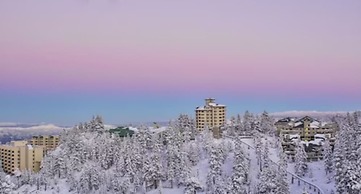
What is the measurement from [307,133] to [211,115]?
20084 millimetres

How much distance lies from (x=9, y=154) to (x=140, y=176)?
1003 inches

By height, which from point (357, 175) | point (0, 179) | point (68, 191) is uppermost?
point (0, 179)

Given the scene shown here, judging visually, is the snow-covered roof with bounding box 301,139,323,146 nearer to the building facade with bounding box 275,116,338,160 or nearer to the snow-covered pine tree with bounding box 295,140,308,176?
the building facade with bounding box 275,116,338,160

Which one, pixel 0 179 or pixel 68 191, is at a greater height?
pixel 0 179

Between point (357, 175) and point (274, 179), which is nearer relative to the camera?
point (357, 175)

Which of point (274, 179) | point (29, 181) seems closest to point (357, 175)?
point (274, 179)

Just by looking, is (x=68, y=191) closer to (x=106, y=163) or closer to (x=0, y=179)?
(x=106, y=163)

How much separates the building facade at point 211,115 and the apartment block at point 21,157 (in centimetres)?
2741

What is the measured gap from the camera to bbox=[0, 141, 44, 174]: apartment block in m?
73.9

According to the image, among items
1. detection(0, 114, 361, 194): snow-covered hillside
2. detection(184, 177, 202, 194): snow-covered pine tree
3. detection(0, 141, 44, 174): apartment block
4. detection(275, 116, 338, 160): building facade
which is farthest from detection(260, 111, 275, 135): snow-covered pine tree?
detection(0, 141, 44, 174): apartment block

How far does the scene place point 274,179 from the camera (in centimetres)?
4778

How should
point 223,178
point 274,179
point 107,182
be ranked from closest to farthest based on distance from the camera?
point 274,179, point 223,178, point 107,182

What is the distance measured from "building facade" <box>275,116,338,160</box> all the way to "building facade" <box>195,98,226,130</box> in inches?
493

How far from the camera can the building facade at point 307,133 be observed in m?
66.4
